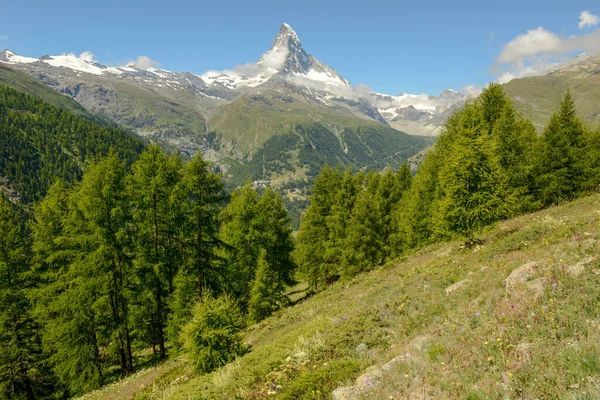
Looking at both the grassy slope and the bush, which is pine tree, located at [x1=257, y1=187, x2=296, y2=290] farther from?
the grassy slope

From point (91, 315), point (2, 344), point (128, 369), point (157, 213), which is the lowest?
point (128, 369)

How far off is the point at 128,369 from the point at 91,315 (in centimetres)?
602

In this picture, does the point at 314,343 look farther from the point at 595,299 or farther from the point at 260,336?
the point at 260,336

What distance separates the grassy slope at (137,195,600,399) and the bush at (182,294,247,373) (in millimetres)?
1458

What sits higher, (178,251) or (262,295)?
(178,251)

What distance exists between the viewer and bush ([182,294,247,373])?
14492mm

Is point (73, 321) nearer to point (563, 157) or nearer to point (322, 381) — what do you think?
point (322, 381)

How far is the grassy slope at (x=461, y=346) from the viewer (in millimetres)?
5867

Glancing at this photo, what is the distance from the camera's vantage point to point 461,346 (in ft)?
25.8

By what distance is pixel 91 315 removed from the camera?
23.5 m

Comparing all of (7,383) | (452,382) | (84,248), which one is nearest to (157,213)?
(84,248)

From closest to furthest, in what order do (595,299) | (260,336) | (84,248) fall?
1. (595,299)
2. (260,336)
3. (84,248)

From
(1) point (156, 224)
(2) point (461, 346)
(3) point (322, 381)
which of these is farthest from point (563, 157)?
(1) point (156, 224)

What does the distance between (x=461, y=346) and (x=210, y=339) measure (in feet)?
35.3
